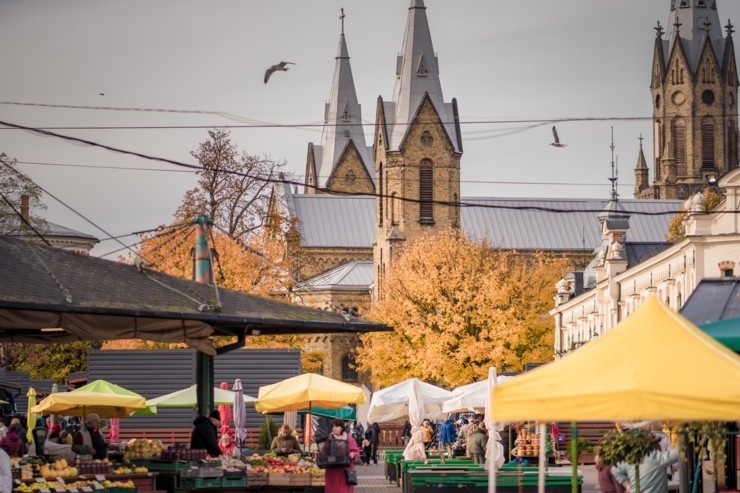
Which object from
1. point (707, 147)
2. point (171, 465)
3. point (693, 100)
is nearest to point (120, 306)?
point (171, 465)

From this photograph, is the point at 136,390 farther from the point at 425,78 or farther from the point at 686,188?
the point at 686,188

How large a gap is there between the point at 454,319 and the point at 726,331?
60390mm

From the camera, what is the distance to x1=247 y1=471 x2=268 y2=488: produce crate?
2489cm

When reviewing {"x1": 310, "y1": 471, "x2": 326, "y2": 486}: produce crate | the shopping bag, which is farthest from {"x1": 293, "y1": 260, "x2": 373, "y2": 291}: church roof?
the shopping bag

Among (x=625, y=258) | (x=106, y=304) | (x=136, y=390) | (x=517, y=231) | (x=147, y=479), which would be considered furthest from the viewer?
(x=517, y=231)

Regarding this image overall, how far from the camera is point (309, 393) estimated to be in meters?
32.3

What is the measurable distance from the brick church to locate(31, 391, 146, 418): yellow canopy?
122ft

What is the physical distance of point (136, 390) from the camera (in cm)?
4447

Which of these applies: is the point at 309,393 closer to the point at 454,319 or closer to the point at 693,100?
the point at 454,319

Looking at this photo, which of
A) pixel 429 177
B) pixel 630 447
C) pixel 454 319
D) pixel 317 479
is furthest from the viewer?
pixel 429 177

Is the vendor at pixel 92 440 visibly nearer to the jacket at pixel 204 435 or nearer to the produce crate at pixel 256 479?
the jacket at pixel 204 435

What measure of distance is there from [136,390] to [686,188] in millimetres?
104954

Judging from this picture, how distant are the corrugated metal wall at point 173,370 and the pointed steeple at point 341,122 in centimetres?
9066

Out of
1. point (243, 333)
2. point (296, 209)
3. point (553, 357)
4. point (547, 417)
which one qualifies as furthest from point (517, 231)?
point (547, 417)
